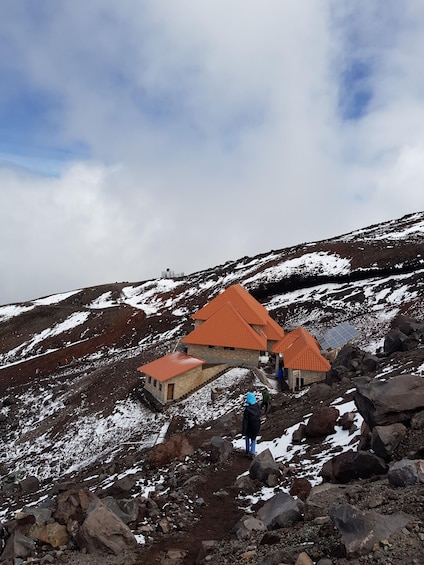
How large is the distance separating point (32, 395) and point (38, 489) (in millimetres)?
23760

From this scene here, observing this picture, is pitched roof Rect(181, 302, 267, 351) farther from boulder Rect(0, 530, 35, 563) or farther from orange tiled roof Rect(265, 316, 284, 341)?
boulder Rect(0, 530, 35, 563)

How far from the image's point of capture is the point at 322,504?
921 cm

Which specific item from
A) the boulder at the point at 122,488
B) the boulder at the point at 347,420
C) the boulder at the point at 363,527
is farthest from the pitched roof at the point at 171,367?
the boulder at the point at 363,527

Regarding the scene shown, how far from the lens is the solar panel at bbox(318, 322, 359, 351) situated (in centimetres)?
3816

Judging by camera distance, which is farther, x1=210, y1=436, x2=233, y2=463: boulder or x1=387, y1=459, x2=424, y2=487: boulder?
x1=210, y1=436, x2=233, y2=463: boulder

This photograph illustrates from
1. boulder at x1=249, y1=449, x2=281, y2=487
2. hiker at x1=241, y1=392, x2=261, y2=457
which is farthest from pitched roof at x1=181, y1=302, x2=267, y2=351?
boulder at x1=249, y1=449, x2=281, y2=487

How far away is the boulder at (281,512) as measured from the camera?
927cm

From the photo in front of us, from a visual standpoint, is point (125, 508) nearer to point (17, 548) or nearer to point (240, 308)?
point (17, 548)

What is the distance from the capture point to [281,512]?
9.52 m

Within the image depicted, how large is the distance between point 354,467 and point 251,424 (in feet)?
17.7

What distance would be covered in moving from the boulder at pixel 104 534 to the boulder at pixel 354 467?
5495 mm

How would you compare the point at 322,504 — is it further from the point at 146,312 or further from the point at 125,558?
the point at 146,312

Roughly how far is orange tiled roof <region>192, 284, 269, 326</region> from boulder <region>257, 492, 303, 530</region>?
3307 centimetres

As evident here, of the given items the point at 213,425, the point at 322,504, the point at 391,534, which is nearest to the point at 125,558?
the point at 322,504
